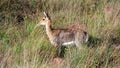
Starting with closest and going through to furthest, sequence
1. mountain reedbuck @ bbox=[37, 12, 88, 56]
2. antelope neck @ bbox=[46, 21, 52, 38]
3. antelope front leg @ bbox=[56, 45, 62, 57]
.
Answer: antelope front leg @ bbox=[56, 45, 62, 57], mountain reedbuck @ bbox=[37, 12, 88, 56], antelope neck @ bbox=[46, 21, 52, 38]

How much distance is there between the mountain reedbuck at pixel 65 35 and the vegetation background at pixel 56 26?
161 mm

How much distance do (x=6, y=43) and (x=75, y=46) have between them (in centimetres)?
137

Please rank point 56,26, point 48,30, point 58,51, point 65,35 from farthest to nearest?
point 56,26, point 48,30, point 65,35, point 58,51

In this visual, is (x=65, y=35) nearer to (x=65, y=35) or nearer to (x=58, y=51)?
(x=65, y=35)

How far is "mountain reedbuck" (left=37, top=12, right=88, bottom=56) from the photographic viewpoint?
29.4 ft

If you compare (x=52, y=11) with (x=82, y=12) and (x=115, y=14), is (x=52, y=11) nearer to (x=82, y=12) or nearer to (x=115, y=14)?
(x=82, y=12)

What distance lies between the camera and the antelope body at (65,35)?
353 inches

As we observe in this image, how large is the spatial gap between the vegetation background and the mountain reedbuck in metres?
0.16

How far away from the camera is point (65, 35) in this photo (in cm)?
918

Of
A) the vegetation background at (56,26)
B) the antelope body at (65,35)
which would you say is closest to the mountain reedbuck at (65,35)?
the antelope body at (65,35)

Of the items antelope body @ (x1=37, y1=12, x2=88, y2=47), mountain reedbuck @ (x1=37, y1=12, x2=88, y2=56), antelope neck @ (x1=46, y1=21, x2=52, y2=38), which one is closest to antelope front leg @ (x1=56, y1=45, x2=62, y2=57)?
mountain reedbuck @ (x1=37, y1=12, x2=88, y2=56)

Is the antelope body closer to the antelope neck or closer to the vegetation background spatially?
the antelope neck

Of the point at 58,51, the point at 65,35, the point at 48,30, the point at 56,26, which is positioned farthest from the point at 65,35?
the point at 56,26

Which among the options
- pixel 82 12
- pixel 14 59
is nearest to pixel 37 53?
pixel 14 59
